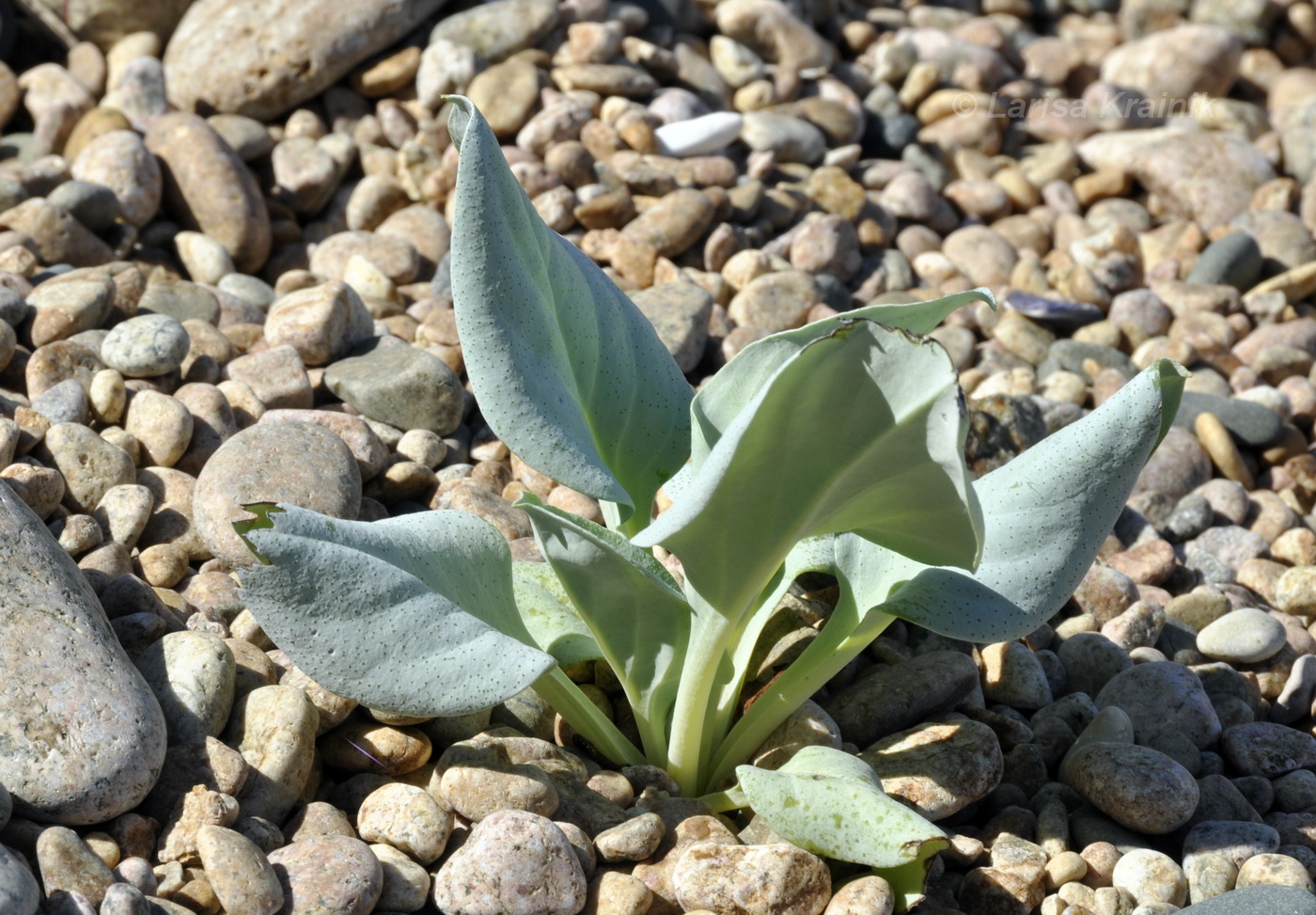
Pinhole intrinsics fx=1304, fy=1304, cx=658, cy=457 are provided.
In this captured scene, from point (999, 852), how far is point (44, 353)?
191 centimetres

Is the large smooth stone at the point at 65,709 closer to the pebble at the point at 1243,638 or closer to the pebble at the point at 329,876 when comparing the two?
the pebble at the point at 329,876

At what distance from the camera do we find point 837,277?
12.2ft

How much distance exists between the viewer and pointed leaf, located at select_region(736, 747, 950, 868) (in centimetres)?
153

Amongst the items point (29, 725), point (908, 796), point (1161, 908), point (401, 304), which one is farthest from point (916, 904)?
point (401, 304)

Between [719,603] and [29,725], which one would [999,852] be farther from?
[29,725]

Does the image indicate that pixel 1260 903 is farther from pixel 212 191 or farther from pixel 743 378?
pixel 212 191

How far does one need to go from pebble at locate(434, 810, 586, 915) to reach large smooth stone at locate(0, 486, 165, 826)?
40cm

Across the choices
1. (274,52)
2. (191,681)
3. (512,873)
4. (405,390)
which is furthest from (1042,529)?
(274,52)

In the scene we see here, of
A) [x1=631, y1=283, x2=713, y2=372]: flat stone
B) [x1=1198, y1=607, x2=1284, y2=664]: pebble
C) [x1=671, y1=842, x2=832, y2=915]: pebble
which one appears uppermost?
[x1=671, y1=842, x2=832, y2=915]: pebble

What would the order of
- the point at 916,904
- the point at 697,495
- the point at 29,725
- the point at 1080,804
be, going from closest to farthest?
the point at 697,495
the point at 29,725
the point at 916,904
the point at 1080,804

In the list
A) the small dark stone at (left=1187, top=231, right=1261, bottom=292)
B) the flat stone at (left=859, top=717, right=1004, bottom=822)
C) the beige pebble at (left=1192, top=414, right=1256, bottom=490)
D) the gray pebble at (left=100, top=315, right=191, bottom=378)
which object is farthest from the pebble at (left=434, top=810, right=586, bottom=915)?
the small dark stone at (left=1187, top=231, right=1261, bottom=292)

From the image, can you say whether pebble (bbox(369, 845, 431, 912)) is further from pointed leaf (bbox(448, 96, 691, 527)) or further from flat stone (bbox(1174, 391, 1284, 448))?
flat stone (bbox(1174, 391, 1284, 448))

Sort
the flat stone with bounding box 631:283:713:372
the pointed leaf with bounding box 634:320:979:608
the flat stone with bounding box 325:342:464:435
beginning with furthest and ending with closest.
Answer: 1. the flat stone with bounding box 631:283:713:372
2. the flat stone with bounding box 325:342:464:435
3. the pointed leaf with bounding box 634:320:979:608

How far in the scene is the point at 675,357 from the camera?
3049 mm
